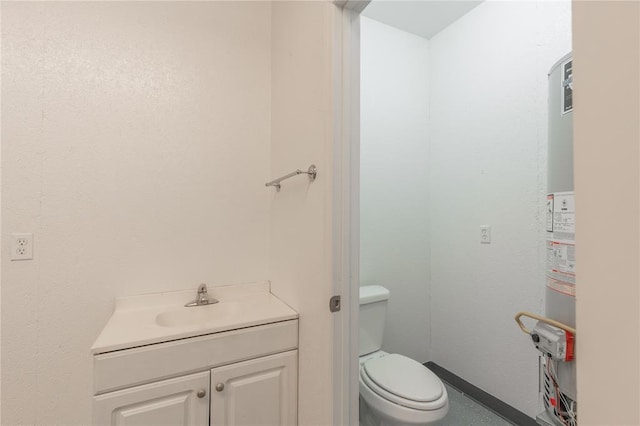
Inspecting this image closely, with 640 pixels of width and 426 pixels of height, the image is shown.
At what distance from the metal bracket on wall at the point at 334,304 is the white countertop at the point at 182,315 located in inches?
12.3

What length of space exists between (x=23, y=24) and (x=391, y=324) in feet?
8.29

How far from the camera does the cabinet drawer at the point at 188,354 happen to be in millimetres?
1000

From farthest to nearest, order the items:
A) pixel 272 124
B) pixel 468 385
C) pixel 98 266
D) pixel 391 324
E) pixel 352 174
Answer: pixel 391 324, pixel 468 385, pixel 272 124, pixel 98 266, pixel 352 174

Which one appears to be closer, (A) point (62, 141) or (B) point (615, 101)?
(B) point (615, 101)

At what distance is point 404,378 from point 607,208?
1437 millimetres

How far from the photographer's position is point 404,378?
1508 millimetres

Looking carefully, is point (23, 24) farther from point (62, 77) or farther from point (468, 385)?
point (468, 385)

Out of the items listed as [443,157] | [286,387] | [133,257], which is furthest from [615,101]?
[443,157]

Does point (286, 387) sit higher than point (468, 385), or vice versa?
point (286, 387)

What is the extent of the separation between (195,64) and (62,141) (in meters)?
0.71

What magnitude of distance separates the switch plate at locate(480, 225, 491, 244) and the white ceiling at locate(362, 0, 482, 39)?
1.46 meters

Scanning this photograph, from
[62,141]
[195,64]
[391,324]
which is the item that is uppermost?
[195,64]

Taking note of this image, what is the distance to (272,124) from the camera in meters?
1.70

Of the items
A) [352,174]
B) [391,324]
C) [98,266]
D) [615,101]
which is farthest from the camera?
[391,324]
